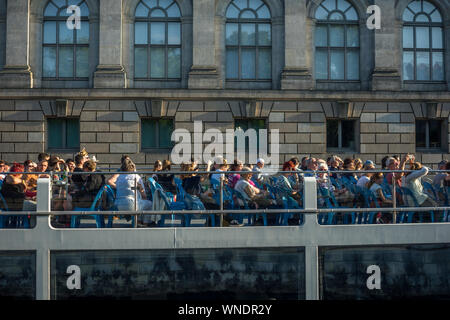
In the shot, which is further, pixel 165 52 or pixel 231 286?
pixel 165 52

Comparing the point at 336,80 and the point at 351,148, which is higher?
the point at 336,80

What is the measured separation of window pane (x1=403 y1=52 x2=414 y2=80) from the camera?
26.0m

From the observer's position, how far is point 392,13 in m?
25.5

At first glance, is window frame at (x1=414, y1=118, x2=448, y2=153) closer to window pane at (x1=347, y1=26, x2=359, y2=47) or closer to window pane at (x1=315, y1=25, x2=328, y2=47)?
window pane at (x1=347, y1=26, x2=359, y2=47)

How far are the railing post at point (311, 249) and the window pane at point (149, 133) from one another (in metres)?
13.8

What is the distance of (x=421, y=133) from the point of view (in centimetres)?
2597

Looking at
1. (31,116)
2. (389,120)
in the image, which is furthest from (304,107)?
(31,116)

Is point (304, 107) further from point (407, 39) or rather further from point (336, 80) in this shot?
point (407, 39)

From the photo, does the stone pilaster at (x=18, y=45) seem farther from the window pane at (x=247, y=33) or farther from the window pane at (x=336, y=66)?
the window pane at (x=336, y=66)

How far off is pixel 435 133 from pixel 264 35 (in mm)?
8307

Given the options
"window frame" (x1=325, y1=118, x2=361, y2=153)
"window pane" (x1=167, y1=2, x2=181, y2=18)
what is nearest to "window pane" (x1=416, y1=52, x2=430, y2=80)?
"window frame" (x1=325, y1=118, x2=361, y2=153)

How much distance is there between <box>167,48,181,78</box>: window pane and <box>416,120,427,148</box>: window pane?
10248mm

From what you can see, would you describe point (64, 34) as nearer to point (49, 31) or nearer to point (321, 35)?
point (49, 31)
